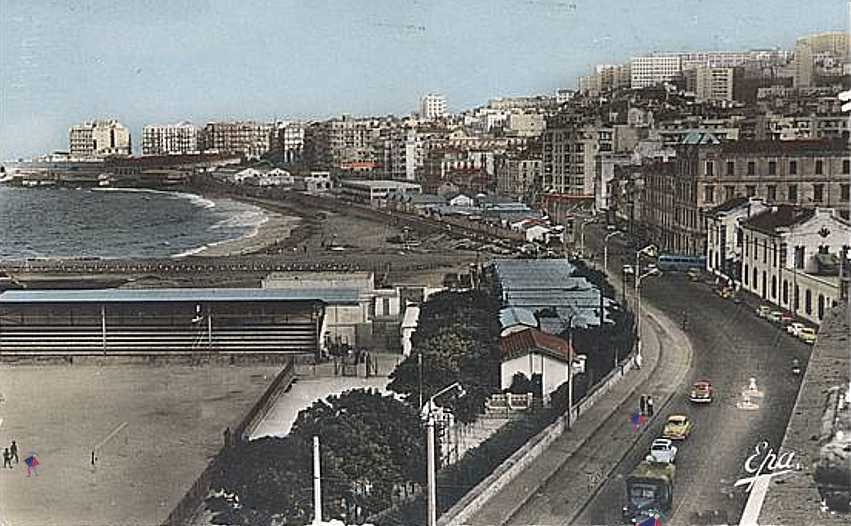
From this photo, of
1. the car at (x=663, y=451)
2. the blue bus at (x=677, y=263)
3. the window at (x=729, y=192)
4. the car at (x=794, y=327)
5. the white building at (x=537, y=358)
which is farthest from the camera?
the window at (x=729, y=192)

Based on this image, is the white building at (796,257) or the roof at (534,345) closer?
the roof at (534,345)

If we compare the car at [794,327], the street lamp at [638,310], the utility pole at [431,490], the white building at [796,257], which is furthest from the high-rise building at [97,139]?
the car at [794,327]

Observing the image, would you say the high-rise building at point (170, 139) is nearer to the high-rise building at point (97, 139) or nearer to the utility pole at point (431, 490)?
the high-rise building at point (97, 139)

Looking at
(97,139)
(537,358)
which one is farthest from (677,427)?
(97,139)

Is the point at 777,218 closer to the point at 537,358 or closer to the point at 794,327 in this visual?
the point at 794,327

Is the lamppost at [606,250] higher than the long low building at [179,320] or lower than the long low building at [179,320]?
higher

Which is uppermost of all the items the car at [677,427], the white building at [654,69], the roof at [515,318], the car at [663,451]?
the white building at [654,69]

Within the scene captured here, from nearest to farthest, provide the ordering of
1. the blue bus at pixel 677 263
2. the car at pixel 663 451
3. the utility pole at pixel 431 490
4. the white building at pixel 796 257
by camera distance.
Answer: the utility pole at pixel 431 490 → the car at pixel 663 451 → the white building at pixel 796 257 → the blue bus at pixel 677 263
